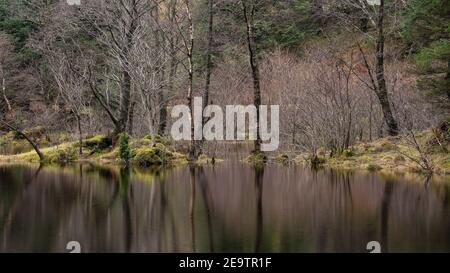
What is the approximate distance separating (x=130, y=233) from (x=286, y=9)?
3440 centimetres

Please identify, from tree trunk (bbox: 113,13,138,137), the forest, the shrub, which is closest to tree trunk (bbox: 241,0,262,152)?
the forest

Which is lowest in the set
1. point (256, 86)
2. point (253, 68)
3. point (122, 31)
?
point (256, 86)

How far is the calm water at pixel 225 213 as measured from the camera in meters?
8.73

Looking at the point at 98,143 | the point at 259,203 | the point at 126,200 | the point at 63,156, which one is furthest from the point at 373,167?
the point at 63,156

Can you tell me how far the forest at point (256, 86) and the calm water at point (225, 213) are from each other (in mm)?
3611

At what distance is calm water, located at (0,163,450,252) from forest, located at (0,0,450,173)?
3611 mm

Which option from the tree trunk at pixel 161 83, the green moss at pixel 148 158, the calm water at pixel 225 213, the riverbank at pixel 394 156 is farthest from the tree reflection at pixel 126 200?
the riverbank at pixel 394 156

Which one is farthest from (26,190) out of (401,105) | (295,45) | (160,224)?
(295,45)

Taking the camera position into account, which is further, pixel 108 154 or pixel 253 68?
pixel 108 154

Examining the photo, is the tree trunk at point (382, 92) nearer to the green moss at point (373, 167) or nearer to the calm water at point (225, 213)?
the green moss at point (373, 167)

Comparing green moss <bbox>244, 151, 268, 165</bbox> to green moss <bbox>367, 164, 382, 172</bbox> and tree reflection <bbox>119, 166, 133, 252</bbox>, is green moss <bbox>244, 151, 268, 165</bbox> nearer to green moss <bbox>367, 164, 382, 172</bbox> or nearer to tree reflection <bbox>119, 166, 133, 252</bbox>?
green moss <bbox>367, 164, 382, 172</bbox>

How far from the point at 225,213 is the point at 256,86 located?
1276cm

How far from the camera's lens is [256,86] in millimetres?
23844

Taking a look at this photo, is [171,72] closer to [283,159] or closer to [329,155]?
[283,159]
